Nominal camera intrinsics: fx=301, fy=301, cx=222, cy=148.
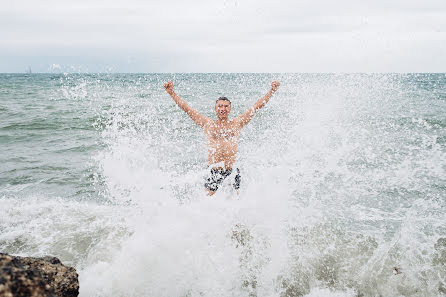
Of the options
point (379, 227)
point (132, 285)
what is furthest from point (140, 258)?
point (379, 227)

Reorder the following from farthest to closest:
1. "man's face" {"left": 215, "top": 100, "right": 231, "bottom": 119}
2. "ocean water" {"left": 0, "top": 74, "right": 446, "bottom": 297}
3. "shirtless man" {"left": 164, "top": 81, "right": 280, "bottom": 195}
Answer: "shirtless man" {"left": 164, "top": 81, "right": 280, "bottom": 195} → "man's face" {"left": 215, "top": 100, "right": 231, "bottom": 119} → "ocean water" {"left": 0, "top": 74, "right": 446, "bottom": 297}

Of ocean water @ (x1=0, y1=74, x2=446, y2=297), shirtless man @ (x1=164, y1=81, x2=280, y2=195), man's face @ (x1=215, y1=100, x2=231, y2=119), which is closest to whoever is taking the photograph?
ocean water @ (x1=0, y1=74, x2=446, y2=297)

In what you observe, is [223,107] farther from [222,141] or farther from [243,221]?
[243,221]

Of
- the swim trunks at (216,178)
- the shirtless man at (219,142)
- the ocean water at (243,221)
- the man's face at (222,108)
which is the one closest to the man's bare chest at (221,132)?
the shirtless man at (219,142)

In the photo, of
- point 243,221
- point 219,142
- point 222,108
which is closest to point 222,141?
point 219,142

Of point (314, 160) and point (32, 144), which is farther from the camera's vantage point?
point (32, 144)

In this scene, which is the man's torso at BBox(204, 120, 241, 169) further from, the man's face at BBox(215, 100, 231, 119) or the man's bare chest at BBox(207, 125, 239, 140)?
the man's face at BBox(215, 100, 231, 119)

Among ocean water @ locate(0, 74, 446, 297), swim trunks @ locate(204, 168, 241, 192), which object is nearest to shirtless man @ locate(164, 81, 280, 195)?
swim trunks @ locate(204, 168, 241, 192)

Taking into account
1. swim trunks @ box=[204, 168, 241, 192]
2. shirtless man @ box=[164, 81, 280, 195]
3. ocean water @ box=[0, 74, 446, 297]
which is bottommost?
ocean water @ box=[0, 74, 446, 297]

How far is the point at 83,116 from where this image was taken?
47.7 feet

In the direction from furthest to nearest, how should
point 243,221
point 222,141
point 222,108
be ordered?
point 222,141 → point 222,108 → point 243,221

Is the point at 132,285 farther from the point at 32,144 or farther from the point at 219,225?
the point at 32,144

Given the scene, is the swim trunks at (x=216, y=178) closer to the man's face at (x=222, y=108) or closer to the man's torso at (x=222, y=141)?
the man's torso at (x=222, y=141)

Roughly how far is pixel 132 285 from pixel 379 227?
3.66 m
